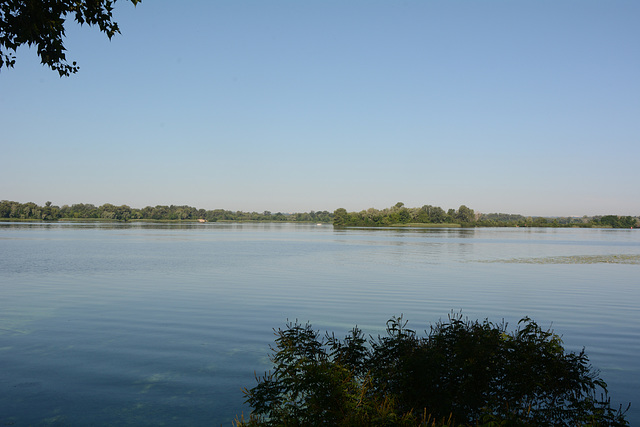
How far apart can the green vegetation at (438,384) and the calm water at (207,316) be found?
6.15 feet

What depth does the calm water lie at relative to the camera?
10008mm

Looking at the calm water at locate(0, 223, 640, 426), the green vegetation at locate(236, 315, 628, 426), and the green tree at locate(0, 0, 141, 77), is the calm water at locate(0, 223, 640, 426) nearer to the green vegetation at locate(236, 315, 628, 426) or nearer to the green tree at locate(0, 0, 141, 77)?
the green vegetation at locate(236, 315, 628, 426)

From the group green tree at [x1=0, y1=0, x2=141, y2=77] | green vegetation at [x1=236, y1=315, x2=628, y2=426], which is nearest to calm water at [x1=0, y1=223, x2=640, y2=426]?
green vegetation at [x1=236, y1=315, x2=628, y2=426]

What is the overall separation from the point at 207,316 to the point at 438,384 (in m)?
12.5

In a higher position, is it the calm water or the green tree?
the green tree

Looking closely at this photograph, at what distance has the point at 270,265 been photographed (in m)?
39.5

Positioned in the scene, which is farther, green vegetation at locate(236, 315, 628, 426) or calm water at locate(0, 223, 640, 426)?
calm water at locate(0, 223, 640, 426)

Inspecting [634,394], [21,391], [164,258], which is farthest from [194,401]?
[164,258]

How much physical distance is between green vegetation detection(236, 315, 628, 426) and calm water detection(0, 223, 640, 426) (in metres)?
1.87

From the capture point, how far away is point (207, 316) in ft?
61.3

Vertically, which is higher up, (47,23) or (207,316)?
(47,23)

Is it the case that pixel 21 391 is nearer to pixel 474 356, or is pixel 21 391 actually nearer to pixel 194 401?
pixel 194 401

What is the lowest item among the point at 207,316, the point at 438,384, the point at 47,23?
the point at 207,316

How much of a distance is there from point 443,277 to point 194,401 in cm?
2476
